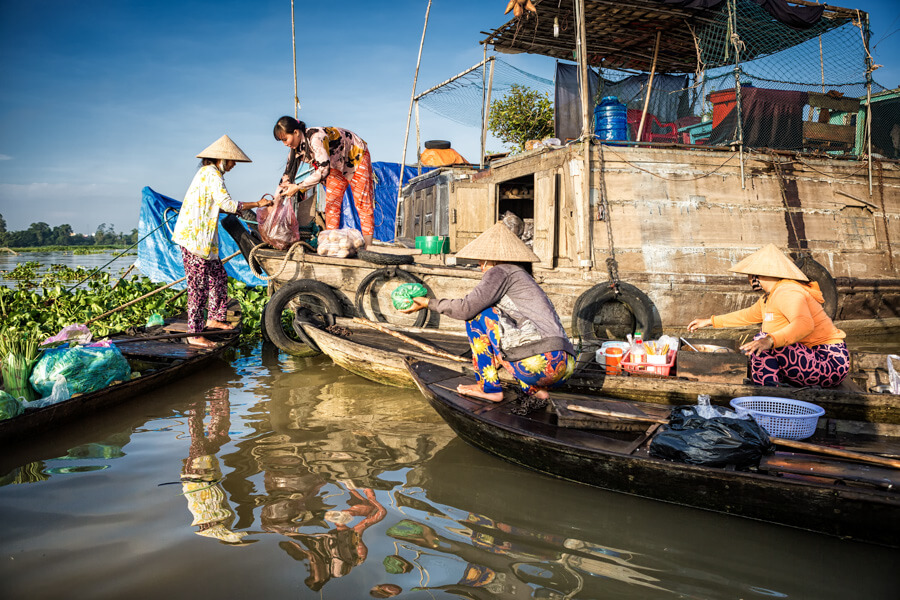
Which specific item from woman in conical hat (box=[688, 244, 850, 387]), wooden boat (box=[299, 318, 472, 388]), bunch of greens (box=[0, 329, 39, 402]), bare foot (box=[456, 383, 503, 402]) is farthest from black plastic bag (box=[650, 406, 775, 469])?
bunch of greens (box=[0, 329, 39, 402])

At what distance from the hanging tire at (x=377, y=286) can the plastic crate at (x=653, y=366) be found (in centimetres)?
287

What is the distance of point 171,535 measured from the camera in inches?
113

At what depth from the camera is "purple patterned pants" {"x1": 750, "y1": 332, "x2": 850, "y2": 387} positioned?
4.18 m

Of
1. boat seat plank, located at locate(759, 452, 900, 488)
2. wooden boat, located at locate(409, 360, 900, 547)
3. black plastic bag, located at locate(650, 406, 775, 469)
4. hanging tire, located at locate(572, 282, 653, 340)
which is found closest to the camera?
wooden boat, located at locate(409, 360, 900, 547)

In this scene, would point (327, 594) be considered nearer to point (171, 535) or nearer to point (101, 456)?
point (171, 535)

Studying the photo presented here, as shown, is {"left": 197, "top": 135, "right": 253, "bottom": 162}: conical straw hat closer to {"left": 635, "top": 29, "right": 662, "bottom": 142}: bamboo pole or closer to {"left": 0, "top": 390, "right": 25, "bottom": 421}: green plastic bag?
{"left": 0, "top": 390, "right": 25, "bottom": 421}: green plastic bag

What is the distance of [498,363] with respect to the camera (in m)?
4.30

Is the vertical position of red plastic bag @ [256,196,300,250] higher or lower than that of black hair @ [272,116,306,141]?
lower

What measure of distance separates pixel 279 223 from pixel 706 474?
6.20 m

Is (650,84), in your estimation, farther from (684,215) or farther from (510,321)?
(510,321)

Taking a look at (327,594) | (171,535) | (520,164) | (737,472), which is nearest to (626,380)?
(737,472)

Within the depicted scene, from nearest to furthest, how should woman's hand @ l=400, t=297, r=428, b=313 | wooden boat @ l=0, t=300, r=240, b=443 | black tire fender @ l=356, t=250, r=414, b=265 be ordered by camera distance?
wooden boat @ l=0, t=300, r=240, b=443
woman's hand @ l=400, t=297, r=428, b=313
black tire fender @ l=356, t=250, r=414, b=265

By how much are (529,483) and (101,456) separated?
2915 millimetres

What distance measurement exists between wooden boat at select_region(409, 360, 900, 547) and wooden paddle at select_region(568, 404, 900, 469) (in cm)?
5
